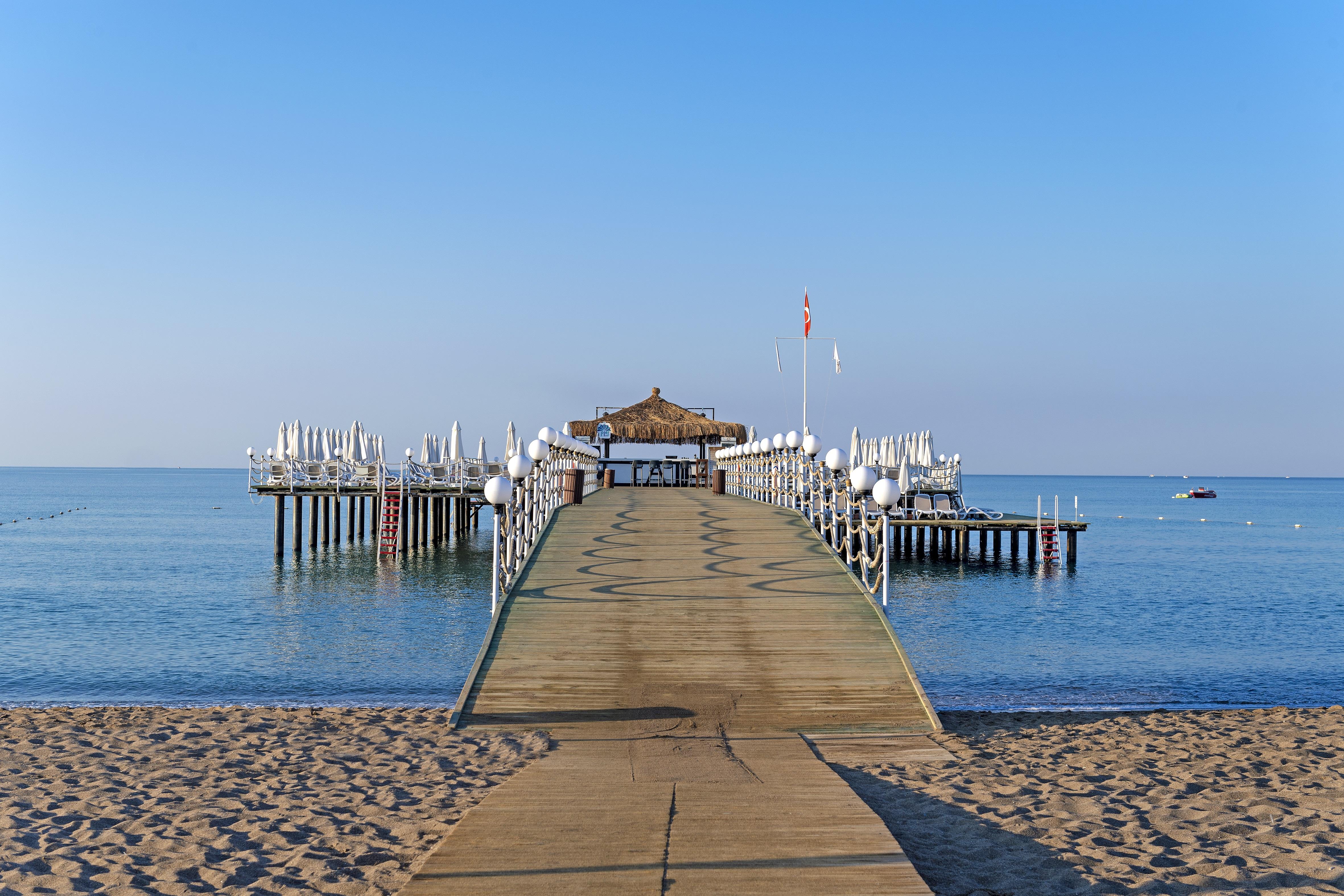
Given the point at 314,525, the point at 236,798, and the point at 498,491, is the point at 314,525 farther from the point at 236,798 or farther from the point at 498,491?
the point at 236,798

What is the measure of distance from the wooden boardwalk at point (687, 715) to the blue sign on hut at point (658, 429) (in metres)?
16.6

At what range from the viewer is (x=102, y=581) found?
87.8 feet

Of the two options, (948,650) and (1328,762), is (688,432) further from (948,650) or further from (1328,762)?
(1328,762)

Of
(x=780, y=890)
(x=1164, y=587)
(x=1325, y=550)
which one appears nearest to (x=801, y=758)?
(x=780, y=890)

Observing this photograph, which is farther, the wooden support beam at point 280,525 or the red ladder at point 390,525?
the wooden support beam at point 280,525

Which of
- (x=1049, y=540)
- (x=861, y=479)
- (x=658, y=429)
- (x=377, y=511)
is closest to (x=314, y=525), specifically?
(x=377, y=511)

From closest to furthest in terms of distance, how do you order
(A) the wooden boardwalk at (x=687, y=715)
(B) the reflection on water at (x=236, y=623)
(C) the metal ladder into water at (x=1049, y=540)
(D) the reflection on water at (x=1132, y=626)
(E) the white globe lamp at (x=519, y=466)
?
(A) the wooden boardwalk at (x=687, y=715) → (E) the white globe lamp at (x=519, y=466) → (B) the reflection on water at (x=236, y=623) → (D) the reflection on water at (x=1132, y=626) → (C) the metal ladder into water at (x=1049, y=540)

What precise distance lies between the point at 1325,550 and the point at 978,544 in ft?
53.0

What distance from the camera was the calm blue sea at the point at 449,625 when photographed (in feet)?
43.9

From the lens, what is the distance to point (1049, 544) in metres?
33.8

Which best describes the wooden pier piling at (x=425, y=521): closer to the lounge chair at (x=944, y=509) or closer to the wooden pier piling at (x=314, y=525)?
the wooden pier piling at (x=314, y=525)

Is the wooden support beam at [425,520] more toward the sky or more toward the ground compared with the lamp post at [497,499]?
more toward the ground

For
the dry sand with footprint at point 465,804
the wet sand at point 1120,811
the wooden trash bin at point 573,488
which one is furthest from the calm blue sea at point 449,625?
the wet sand at point 1120,811

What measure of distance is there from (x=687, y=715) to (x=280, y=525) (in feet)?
91.6
